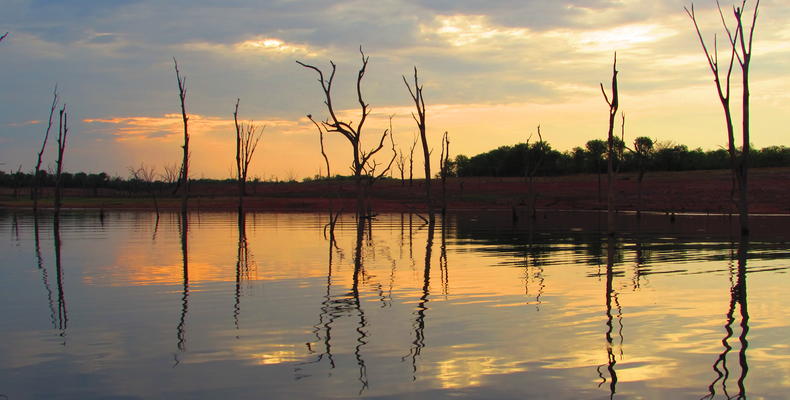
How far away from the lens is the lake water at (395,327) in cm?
702

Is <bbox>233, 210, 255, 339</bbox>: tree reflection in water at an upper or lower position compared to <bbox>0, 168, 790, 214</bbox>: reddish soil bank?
lower

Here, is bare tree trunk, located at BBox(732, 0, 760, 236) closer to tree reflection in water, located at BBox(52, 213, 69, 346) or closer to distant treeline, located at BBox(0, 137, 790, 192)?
tree reflection in water, located at BBox(52, 213, 69, 346)

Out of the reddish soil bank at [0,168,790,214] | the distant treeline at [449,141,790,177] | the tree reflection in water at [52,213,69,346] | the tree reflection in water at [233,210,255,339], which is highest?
the distant treeline at [449,141,790,177]

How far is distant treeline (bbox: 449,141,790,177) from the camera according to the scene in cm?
10656

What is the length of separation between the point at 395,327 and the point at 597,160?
10340 centimetres

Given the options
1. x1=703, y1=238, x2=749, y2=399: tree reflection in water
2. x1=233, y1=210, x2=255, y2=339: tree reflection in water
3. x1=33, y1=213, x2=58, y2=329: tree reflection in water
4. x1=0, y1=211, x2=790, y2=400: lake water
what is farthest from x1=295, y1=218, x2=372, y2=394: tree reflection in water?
x1=33, y1=213, x2=58, y2=329: tree reflection in water

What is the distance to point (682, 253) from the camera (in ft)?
70.0

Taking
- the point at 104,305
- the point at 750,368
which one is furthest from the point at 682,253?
the point at 104,305

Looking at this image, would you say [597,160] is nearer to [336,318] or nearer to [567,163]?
Answer: [567,163]

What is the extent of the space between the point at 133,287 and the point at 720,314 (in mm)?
10652

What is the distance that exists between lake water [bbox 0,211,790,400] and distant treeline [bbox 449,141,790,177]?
85409mm

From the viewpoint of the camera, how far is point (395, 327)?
9828 millimetres

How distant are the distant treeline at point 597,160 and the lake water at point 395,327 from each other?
85409 millimetres

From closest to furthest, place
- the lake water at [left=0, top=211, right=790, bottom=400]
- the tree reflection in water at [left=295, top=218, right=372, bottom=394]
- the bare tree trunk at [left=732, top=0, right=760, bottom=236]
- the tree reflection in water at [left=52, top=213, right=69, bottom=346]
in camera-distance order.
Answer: the lake water at [left=0, top=211, right=790, bottom=400], the tree reflection in water at [left=295, top=218, right=372, bottom=394], the tree reflection in water at [left=52, top=213, right=69, bottom=346], the bare tree trunk at [left=732, top=0, right=760, bottom=236]
